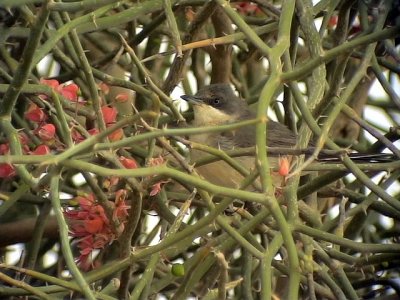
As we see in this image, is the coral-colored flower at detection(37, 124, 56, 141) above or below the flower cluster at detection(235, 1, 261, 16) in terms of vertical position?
below

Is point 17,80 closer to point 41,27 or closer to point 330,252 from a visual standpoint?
point 41,27

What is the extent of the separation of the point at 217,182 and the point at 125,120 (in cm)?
234

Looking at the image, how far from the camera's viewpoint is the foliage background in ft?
8.89

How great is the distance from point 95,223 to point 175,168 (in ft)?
1.01

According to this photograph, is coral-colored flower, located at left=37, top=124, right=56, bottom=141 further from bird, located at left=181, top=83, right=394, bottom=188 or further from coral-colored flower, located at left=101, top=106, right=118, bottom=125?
bird, located at left=181, top=83, right=394, bottom=188

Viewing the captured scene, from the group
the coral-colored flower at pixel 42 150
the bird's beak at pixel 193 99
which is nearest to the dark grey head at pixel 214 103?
the bird's beak at pixel 193 99

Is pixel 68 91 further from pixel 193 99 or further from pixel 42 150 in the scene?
pixel 193 99

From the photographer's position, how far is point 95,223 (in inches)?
129

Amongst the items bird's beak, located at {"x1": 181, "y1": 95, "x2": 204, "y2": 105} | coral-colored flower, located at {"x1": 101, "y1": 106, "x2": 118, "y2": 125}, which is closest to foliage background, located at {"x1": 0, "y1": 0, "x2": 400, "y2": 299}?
coral-colored flower, located at {"x1": 101, "y1": 106, "x2": 118, "y2": 125}

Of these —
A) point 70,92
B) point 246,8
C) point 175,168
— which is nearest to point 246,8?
point 246,8

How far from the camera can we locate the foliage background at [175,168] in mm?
2709

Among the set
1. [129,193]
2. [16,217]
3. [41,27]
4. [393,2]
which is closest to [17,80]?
[41,27]

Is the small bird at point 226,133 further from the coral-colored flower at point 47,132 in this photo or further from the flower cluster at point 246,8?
the coral-colored flower at point 47,132

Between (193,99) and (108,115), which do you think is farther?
(193,99)
